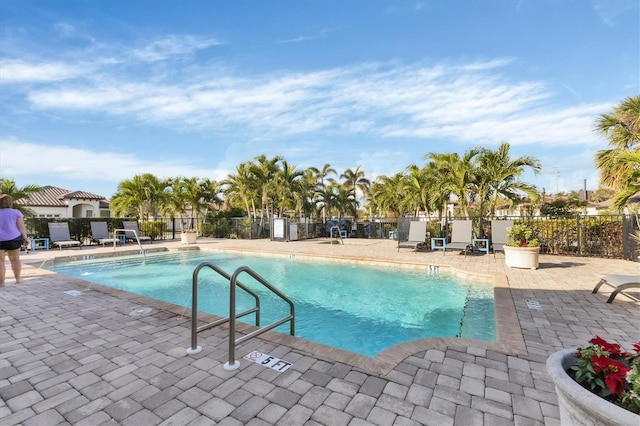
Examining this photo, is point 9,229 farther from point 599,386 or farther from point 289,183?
point 289,183

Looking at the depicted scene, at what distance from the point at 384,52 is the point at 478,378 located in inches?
485

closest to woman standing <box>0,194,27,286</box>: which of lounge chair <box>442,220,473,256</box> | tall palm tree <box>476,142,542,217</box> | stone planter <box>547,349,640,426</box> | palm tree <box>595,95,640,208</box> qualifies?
stone planter <box>547,349,640,426</box>

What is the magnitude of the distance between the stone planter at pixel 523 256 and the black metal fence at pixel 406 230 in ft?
9.46

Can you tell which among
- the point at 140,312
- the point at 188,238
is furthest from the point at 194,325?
the point at 188,238

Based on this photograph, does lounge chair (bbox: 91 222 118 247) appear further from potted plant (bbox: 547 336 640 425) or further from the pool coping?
potted plant (bbox: 547 336 640 425)

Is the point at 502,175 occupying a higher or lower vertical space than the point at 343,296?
higher

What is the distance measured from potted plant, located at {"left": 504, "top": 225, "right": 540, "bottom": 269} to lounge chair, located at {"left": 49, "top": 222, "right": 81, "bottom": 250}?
51.6ft

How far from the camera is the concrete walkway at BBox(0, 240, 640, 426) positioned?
80.6 inches

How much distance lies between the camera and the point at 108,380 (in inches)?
97.6

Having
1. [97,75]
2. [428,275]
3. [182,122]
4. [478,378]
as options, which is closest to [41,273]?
[97,75]

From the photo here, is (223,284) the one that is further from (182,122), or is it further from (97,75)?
(182,122)

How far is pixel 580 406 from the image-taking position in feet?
4.43

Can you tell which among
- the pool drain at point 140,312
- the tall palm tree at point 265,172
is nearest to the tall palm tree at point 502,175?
the pool drain at point 140,312

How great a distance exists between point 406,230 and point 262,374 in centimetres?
1115
